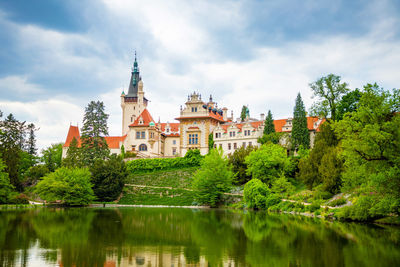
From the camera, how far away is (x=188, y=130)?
60.9m

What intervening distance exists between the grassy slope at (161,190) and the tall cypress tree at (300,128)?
14930 mm

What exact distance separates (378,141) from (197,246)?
37.0 ft

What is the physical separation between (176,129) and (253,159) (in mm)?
27860

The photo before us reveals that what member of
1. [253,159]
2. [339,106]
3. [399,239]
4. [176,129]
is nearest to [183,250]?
[399,239]

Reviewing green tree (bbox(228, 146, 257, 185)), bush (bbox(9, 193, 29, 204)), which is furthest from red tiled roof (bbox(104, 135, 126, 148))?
green tree (bbox(228, 146, 257, 185))

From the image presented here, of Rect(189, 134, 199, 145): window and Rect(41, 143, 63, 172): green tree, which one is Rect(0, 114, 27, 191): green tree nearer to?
Rect(41, 143, 63, 172): green tree

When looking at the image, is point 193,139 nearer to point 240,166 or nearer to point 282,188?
point 240,166

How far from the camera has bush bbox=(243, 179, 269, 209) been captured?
35994 millimetres

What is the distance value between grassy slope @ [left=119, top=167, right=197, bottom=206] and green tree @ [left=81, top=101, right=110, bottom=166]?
19.0 ft

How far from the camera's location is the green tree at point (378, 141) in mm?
19250

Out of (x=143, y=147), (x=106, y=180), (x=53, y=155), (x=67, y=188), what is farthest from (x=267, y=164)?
(x=53, y=155)

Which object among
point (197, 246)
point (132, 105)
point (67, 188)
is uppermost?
point (132, 105)

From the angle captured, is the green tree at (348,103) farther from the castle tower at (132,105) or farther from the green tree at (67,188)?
the castle tower at (132,105)

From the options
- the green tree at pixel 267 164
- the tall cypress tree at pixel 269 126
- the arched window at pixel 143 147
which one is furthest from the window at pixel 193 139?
the green tree at pixel 267 164
